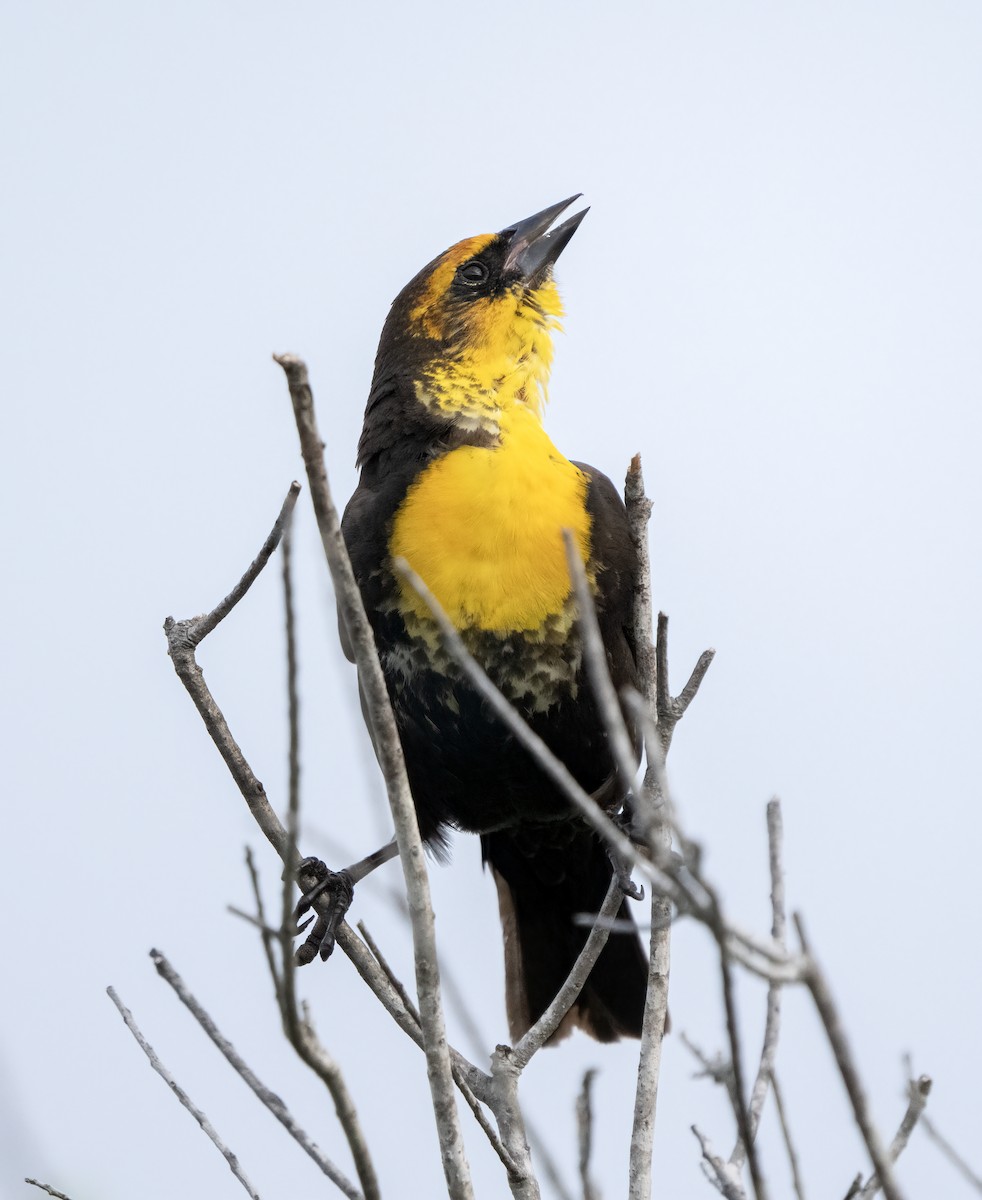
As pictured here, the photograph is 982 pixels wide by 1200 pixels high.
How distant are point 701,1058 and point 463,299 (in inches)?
96.4

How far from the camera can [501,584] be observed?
3.41m

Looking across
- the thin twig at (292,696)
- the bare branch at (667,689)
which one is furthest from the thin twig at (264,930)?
the bare branch at (667,689)

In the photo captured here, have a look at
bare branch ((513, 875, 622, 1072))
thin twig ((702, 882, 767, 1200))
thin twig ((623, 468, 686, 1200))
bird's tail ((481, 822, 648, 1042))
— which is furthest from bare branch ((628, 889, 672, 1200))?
bird's tail ((481, 822, 648, 1042))

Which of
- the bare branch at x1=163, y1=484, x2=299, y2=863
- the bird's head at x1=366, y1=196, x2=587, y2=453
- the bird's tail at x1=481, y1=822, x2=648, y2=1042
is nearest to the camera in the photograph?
the bare branch at x1=163, y1=484, x2=299, y2=863

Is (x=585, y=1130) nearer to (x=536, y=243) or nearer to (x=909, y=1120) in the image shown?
(x=909, y=1120)

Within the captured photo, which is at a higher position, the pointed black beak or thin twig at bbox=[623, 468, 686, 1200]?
the pointed black beak

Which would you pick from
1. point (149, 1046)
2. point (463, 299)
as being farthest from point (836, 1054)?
point (463, 299)

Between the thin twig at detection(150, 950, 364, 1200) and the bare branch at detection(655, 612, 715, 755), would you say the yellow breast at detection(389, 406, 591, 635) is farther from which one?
the thin twig at detection(150, 950, 364, 1200)

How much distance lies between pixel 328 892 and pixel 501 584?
871mm

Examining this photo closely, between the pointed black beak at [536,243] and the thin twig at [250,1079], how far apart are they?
272 centimetres

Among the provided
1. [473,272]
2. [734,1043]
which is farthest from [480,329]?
[734,1043]

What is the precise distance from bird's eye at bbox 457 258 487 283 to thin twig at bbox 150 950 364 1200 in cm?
265

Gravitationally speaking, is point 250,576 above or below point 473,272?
below

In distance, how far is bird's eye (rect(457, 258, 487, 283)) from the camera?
4.22 metres
